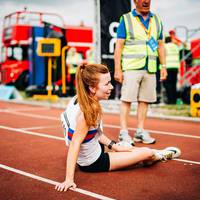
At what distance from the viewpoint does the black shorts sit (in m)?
4.16

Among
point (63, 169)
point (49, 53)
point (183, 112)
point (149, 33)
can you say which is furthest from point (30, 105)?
point (63, 169)

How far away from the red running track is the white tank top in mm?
187

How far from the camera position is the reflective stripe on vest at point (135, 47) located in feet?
19.3

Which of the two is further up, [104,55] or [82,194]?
[104,55]

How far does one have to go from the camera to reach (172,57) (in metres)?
12.0

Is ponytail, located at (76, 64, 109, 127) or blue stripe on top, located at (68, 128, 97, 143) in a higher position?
ponytail, located at (76, 64, 109, 127)

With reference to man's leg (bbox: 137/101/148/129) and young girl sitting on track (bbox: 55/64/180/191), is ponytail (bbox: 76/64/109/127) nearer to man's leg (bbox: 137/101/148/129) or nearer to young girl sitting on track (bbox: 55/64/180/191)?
young girl sitting on track (bbox: 55/64/180/191)

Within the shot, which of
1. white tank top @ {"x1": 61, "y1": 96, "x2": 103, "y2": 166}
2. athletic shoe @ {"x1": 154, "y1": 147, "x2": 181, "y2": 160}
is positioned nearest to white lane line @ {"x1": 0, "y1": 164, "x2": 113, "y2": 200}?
white tank top @ {"x1": 61, "y1": 96, "x2": 103, "y2": 166}

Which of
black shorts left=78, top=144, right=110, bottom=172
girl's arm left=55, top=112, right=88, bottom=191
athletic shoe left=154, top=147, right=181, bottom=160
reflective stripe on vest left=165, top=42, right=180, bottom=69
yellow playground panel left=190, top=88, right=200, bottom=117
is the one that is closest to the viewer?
girl's arm left=55, top=112, right=88, bottom=191

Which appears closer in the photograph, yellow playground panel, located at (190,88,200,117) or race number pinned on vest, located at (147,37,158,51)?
race number pinned on vest, located at (147,37,158,51)

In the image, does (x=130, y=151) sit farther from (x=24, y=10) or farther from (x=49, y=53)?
(x=24, y=10)

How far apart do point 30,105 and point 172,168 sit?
9.19 metres

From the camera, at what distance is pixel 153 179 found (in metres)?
4.00

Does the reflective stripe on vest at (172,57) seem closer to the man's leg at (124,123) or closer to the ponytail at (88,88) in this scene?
the man's leg at (124,123)
